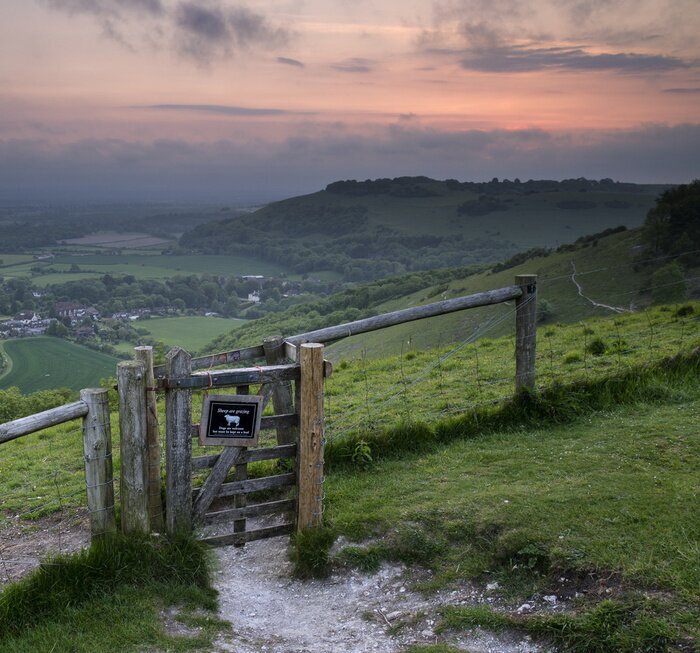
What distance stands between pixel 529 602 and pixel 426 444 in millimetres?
3161

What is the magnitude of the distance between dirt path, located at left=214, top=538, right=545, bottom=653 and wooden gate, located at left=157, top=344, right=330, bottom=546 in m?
0.52

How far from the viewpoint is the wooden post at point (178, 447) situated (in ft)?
21.1

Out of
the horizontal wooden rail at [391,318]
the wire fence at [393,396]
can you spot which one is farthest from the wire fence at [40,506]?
the horizontal wooden rail at [391,318]

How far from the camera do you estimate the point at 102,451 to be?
6.14m

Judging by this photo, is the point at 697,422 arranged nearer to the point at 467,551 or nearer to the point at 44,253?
the point at 467,551

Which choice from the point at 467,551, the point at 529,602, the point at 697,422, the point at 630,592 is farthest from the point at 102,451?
the point at 697,422

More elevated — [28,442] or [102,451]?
[102,451]

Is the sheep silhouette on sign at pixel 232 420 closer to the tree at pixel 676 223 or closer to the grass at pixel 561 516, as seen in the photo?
the grass at pixel 561 516

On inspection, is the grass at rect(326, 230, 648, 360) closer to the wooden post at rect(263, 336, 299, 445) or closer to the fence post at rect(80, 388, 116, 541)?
the wooden post at rect(263, 336, 299, 445)

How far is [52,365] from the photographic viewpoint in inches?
3270

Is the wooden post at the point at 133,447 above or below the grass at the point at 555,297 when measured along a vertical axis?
above

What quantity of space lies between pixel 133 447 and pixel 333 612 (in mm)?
2345

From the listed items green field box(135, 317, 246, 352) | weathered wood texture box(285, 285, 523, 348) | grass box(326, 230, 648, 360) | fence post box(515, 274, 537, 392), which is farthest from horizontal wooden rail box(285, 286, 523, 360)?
green field box(135, 317, 246, 352)

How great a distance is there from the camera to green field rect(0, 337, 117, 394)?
71500mm
